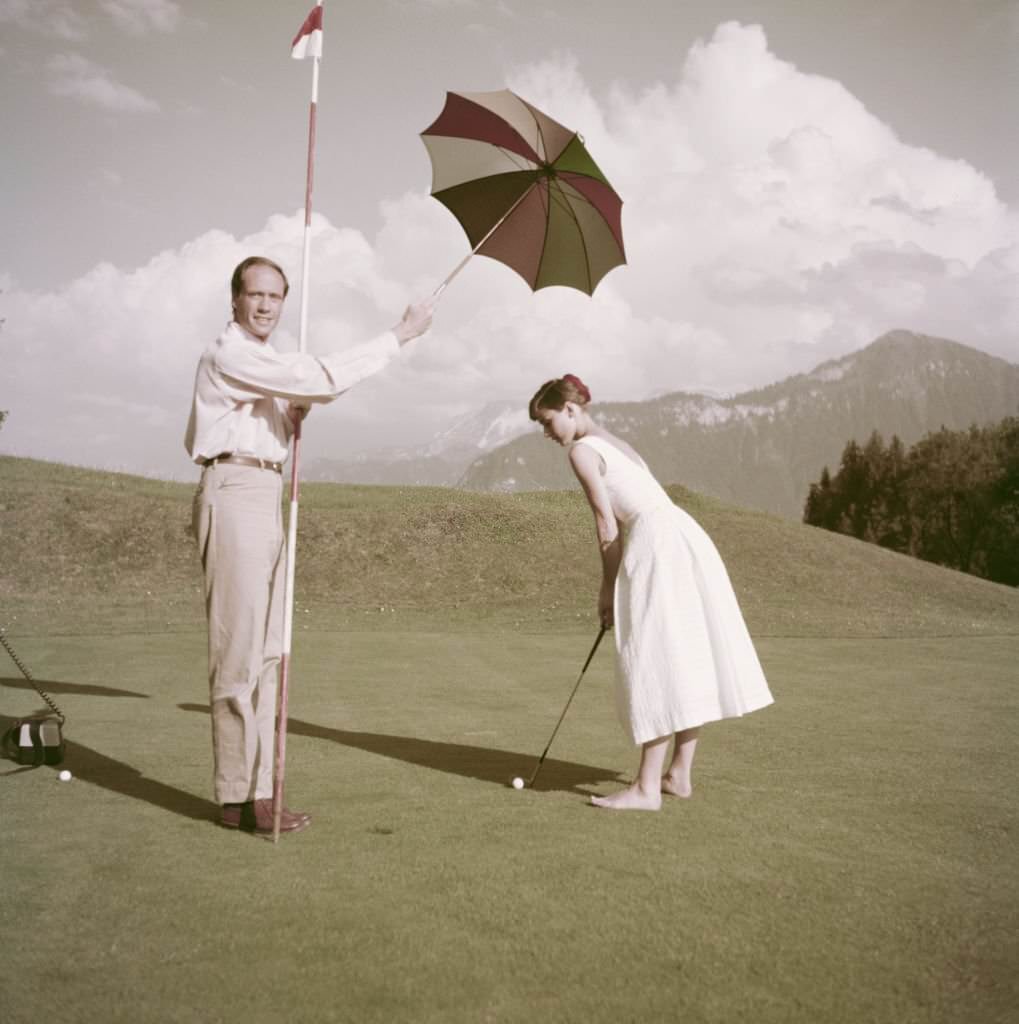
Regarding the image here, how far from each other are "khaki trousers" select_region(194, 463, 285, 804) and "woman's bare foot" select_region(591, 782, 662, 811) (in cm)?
166

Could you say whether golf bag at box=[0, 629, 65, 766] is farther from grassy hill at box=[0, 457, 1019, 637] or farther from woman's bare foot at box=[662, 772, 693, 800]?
grassy hill at box=[0, 457, 1019, 637]

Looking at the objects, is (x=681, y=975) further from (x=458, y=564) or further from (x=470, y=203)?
(x=458, y=564)

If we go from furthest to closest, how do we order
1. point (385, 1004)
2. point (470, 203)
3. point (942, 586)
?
1. point (942, 586)
2. point (470, 203)
3. point (385, 1004)

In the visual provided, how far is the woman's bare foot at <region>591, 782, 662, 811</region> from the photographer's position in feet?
16.5

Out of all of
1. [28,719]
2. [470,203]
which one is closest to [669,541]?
[470,203]

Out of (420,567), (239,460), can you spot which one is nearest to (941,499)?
(420,567)

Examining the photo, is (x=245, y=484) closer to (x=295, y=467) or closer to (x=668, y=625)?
(x=295, y=467)

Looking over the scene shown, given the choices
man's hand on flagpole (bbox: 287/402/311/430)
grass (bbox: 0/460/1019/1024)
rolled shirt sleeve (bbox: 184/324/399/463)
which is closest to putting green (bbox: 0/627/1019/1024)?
grass (bbox: 0/460/1019/1024)

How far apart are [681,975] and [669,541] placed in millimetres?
2654

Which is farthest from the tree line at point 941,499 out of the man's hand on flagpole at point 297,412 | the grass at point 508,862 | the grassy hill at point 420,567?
the man's hand on flagpole at point 297,412

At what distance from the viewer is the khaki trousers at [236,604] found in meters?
4.62

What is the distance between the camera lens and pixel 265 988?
2.86 meters

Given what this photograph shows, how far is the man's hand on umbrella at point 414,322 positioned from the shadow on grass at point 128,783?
2.49 m

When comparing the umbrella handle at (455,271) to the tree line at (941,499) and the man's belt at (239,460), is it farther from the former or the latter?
the tree line at (941,499)
